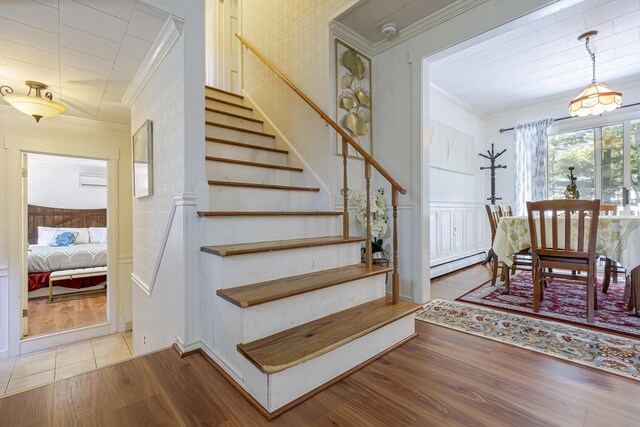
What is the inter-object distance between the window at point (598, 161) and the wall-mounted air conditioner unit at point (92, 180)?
9190mm

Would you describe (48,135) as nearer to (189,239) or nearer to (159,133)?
(159,133)

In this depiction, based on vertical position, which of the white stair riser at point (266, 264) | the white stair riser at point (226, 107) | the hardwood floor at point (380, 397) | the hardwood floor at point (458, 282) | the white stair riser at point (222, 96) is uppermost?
the white stair riser at point (222, 96)

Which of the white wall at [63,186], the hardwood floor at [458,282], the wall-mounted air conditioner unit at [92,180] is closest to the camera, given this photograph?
the hardwood floor at [458,282]

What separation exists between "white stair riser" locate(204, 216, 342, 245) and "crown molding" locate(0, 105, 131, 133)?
2.80 metres

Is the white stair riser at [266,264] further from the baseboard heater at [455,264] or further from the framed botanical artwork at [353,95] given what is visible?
the baseboard heater at [455,264]

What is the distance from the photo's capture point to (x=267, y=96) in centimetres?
345

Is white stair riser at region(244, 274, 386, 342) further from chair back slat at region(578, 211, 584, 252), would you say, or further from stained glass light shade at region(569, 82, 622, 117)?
stained glass light shade at region(569, 82, 622, 117)

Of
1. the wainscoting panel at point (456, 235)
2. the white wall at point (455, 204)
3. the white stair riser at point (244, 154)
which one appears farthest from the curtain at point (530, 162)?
the white stair riser at point (244, 154)

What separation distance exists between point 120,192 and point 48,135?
896 mm

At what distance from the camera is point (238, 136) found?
2.96m

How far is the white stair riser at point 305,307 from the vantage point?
142 centimetres

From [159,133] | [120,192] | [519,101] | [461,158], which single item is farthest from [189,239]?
[519,101]

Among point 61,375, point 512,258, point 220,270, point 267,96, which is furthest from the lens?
point 267,96

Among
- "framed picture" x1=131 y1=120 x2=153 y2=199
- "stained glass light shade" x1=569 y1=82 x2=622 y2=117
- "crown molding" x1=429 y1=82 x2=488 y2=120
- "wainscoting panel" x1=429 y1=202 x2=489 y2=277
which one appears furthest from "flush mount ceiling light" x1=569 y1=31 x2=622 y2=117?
"framed picture" x1=131 y1=120 x2=153 y2=199
